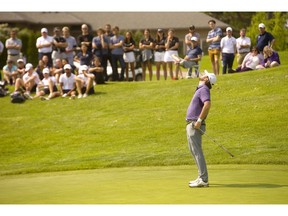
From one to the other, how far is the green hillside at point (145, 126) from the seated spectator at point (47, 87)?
9.8 inches

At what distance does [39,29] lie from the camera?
1969cm

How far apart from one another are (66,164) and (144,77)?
17.9 ft

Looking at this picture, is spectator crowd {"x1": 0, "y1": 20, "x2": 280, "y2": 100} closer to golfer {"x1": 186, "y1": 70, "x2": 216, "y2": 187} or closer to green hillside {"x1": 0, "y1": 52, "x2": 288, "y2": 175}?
green hillside {"x1": 0, "y1": 52, "x2": 288, "y2": 175}

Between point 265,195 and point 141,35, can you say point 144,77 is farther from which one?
point 265,195

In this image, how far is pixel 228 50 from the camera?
1716 centimetres

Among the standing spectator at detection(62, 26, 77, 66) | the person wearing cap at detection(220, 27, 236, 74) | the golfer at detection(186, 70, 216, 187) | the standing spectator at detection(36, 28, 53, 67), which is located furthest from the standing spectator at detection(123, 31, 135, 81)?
the golfer at detection(186, 70, 216, 187)

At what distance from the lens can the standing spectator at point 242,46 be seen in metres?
17.0

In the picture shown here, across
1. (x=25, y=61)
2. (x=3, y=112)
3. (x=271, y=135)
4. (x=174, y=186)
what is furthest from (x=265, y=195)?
(x=25, y=61)

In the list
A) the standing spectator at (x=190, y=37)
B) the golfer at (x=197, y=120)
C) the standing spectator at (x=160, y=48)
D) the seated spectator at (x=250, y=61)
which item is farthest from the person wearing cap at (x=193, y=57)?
the golfer at (x=197, y=120)

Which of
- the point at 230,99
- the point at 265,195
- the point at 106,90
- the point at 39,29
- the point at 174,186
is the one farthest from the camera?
the point at 39,29

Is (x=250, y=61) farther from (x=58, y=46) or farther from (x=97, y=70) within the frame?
(x=58, y=46)

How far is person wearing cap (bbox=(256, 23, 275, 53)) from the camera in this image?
15945 mm

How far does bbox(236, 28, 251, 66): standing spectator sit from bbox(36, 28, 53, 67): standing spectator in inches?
145

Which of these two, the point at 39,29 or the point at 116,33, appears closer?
the point at 116,33
